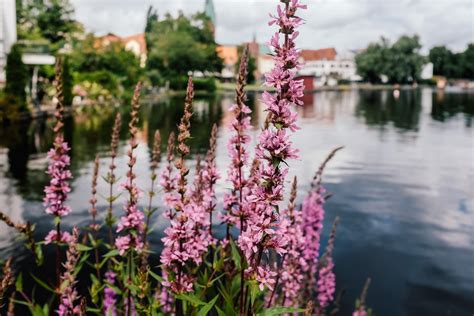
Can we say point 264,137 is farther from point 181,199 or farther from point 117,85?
point 117,85

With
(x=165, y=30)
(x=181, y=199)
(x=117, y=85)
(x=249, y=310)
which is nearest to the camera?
(x=249, y=310)

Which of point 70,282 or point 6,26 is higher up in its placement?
point 6,26

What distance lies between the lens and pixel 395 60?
522 ft

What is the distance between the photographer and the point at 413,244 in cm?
1130

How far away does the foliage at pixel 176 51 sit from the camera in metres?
92.9

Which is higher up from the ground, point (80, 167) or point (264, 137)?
point (264, 137)

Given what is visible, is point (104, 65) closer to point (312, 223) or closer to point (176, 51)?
point (176, 51)

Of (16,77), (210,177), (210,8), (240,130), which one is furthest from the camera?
(210,8)

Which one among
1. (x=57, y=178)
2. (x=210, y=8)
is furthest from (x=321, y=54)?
(x=57, y=178)

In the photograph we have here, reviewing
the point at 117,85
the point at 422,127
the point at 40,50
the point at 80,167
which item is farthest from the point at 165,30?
the point at 80,167

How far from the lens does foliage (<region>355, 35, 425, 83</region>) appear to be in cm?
15725

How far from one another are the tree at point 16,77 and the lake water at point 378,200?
9.82ft

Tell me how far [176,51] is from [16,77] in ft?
203

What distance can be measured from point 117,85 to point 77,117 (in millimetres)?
21063
